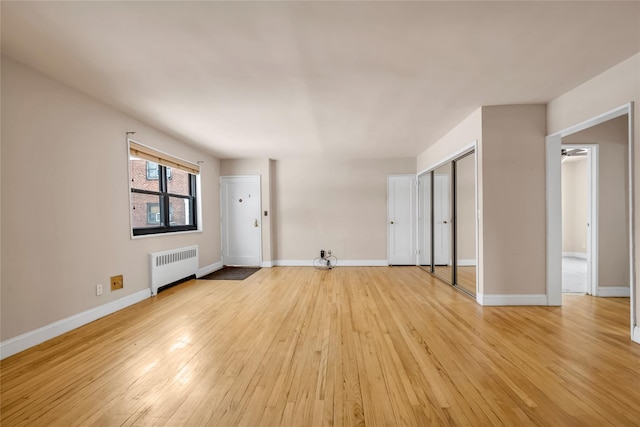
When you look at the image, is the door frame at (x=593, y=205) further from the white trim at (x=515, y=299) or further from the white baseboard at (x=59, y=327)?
the white baseboard at (x=59, y=327)

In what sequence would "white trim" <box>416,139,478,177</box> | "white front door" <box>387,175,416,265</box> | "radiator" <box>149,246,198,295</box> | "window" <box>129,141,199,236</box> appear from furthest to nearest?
"white front door" <box>387,175,416,265</box> → "radiator" <box>149,246,198,295</box> → "window" <box>129,141,199,236</box> → "white trim" <box>416,139,478,177</box>

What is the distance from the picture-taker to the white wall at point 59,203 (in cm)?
229

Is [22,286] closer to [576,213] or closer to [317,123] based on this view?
[317,123]

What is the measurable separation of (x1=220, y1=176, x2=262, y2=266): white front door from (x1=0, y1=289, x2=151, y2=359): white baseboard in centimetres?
269

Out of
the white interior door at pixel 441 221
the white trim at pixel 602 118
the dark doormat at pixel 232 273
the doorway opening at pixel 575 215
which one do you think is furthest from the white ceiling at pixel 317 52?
the doorway opening at pixel 575 215

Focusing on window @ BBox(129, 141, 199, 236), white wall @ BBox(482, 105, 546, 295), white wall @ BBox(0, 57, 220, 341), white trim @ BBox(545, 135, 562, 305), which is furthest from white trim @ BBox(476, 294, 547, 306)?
window @ BBox(129, 141, 199, 236)

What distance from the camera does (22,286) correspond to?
233 centimetres

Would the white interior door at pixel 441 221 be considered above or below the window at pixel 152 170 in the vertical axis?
below

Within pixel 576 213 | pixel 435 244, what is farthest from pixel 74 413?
pixel 576 213

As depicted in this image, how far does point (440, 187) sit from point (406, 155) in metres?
1.01

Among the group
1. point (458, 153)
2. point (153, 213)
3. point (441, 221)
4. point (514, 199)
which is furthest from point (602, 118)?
point (153, 213)

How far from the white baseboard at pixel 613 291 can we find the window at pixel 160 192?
21.1 feet

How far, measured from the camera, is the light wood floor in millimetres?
1568

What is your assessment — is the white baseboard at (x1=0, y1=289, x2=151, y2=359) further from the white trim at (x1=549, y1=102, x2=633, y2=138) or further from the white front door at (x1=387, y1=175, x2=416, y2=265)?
the white trim at (x1=549, y1=102, x2=633, y2=138)
